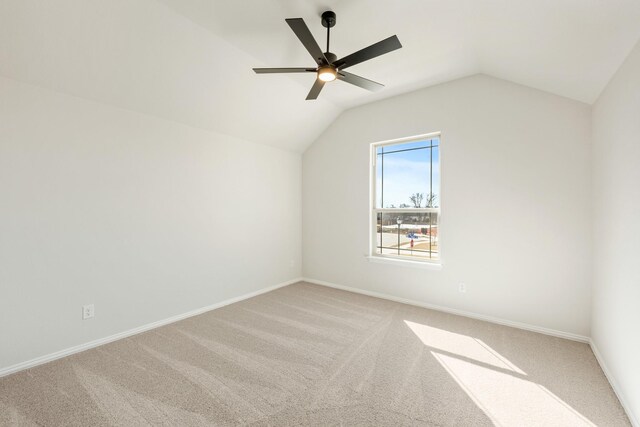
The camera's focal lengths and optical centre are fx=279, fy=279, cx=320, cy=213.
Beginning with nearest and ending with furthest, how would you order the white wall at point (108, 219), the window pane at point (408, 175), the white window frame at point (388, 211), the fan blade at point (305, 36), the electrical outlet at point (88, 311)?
the fan blade at point (305, 36) < the white wall at point (108, 219) < the electrical outlet at point (88, 311) < the white window frame at point (388, 211) < the window pane at point (408, 175)

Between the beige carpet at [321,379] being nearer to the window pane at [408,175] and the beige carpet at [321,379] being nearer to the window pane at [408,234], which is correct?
the window pane at [408,234]

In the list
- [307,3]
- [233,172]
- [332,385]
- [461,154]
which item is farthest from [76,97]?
[461,154]

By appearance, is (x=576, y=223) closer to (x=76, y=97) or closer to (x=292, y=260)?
(x=292, y=260)

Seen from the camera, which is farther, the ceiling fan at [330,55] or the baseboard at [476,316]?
the baseboard at [476,316]

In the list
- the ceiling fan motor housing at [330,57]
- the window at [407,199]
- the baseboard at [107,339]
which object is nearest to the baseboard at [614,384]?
the window at [407,199]

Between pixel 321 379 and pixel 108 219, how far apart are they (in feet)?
A: 8.22

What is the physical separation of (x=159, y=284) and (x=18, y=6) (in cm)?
256

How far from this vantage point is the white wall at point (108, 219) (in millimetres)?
2266

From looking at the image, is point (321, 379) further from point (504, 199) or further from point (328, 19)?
point (328, 19)

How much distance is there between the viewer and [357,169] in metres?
4.32

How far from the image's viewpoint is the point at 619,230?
2.01 metres

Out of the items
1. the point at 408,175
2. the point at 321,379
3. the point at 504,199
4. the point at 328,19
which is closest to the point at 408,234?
the point at 408,175

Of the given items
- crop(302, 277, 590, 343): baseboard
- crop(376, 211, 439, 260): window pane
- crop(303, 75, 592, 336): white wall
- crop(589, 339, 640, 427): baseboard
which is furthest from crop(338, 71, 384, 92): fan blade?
crop(589, 339, 640, 427): baseboard

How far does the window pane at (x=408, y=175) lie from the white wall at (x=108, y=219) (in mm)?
1978
